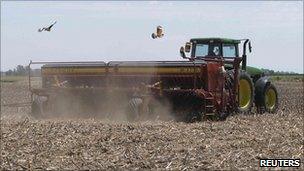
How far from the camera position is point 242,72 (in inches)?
557

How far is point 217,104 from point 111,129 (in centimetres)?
331

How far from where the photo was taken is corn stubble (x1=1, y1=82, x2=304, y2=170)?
704 cm

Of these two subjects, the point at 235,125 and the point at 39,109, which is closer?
the point at 235,125

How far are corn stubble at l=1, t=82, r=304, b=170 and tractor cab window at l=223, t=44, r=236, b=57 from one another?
279cm

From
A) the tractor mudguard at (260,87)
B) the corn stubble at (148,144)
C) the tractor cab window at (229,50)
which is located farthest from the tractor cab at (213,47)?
the corn stubble at (148,144)

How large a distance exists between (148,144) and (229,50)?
6766mm

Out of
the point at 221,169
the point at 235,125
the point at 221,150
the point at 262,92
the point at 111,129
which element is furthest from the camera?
the point at 262,92

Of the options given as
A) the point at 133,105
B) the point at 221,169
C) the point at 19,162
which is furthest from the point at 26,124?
the point at 221,169

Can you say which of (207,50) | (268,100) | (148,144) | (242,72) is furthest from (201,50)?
(148,144)

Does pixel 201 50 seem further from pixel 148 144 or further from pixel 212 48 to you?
pixel 148 144

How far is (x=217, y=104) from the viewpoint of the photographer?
12.8 m

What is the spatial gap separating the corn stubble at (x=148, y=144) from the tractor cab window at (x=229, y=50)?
279 centimetres

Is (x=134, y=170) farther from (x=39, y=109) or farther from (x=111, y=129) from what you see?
(x=39, y=109)

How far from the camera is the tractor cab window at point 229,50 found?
1462 cm
